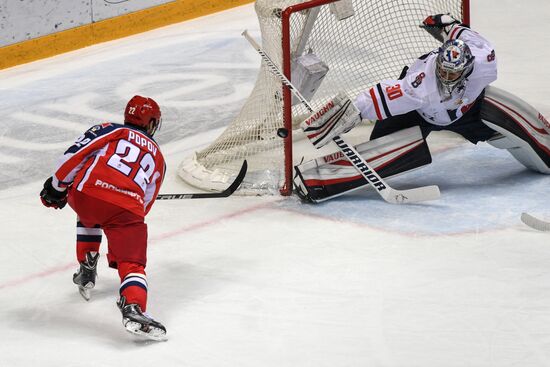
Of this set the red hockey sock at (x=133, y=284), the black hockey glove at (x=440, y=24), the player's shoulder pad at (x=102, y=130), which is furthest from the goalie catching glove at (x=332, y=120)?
the red hockey sock at (x=133, y=284)

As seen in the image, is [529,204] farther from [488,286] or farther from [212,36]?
[212,36]

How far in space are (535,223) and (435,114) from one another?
→ 25.4 inches

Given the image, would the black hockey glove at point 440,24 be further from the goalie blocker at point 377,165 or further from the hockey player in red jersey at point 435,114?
the goalie blocker at point 377,165

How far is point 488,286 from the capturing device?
393 cm

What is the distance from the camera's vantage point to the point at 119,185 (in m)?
3.61

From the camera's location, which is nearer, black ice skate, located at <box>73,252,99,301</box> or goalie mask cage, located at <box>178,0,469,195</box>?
black ice skate, located at <box>73,252,99,301</box>

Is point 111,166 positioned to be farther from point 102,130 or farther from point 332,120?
point 332,120

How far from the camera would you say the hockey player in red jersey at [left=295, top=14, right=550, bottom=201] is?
15.2ft

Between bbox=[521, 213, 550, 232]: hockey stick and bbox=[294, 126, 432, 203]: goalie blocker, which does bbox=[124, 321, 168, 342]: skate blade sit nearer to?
bbox=[294, 126, 432, 203]: goalie blocker

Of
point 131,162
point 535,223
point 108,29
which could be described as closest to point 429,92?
point 535,223

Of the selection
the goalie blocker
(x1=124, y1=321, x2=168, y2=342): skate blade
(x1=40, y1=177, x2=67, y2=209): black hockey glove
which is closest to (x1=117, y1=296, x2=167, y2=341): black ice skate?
(x1=124, y1=321, x2=168, y2=342): skate blade

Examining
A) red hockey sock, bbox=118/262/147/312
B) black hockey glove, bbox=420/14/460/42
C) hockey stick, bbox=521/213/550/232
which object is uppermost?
black hockey glove, bbox=420/14/460/42

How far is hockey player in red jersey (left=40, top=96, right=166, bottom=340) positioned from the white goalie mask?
1.35 m

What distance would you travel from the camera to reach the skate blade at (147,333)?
344 cm
